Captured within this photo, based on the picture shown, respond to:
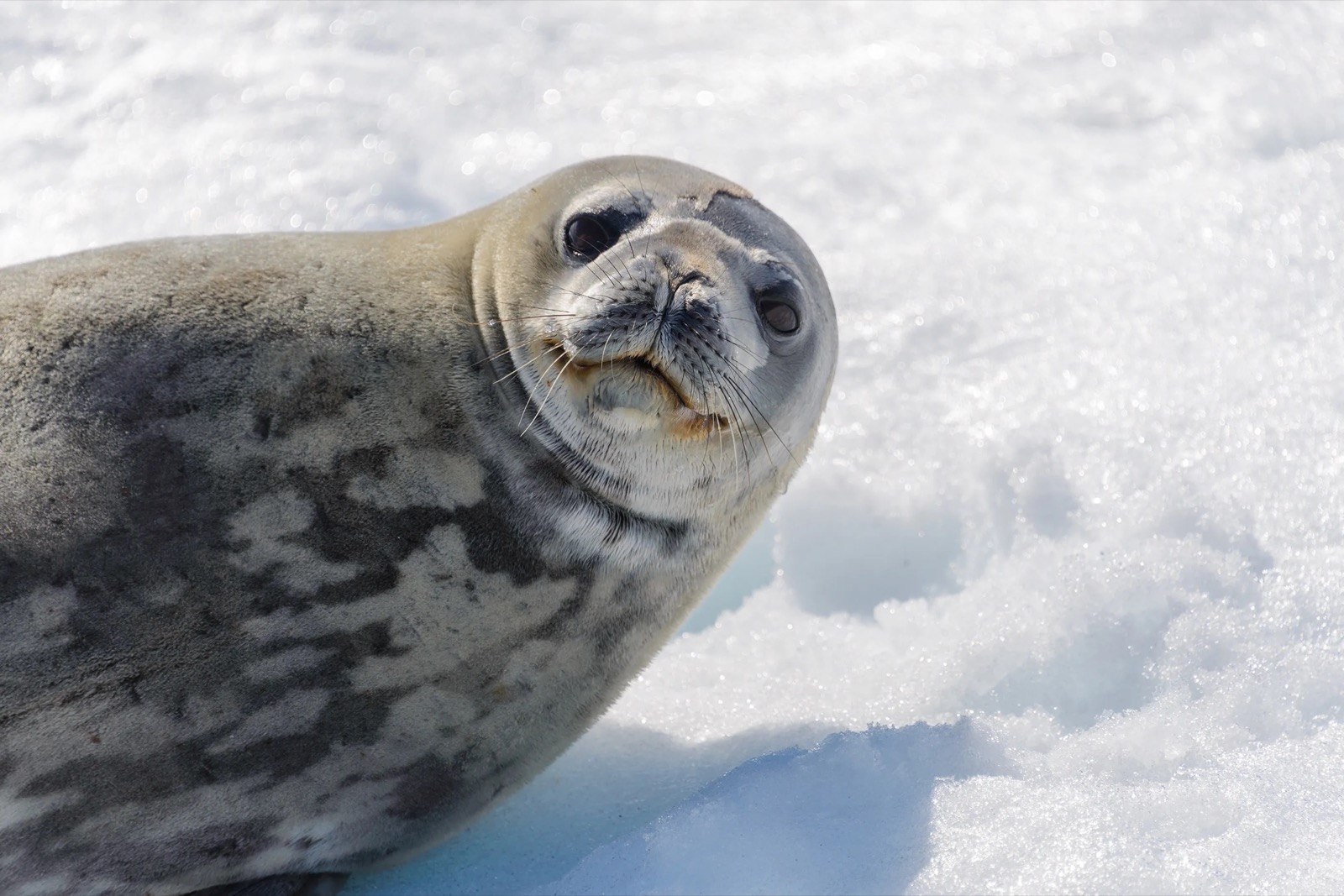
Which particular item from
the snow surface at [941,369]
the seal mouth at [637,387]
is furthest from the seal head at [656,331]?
the snow surface at [941,369]

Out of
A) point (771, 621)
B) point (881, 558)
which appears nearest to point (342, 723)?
point (771, 621)

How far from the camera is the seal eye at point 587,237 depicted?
2.66 m

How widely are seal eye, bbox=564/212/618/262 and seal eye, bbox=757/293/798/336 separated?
0.33 m

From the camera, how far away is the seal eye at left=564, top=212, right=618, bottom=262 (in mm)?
2656

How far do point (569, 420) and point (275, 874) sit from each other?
104 centimetres

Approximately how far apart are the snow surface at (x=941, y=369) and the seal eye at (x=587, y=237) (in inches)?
43.1

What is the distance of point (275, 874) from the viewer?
259 cm

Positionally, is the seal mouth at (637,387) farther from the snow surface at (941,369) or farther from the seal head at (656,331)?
the snow surface at (941,369)

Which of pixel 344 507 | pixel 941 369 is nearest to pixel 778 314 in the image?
pixel 344 507

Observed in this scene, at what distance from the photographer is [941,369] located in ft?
14.2

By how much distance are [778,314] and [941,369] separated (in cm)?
172

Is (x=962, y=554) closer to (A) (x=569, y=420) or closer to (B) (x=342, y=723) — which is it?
(A) (x=569, y=420)

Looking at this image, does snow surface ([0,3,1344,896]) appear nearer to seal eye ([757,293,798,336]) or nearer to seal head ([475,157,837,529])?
seal head ([475,157,837,529])

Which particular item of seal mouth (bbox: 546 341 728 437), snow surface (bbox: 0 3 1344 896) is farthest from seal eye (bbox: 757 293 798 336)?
snow surface (bbox: 0 3 1344 896)
